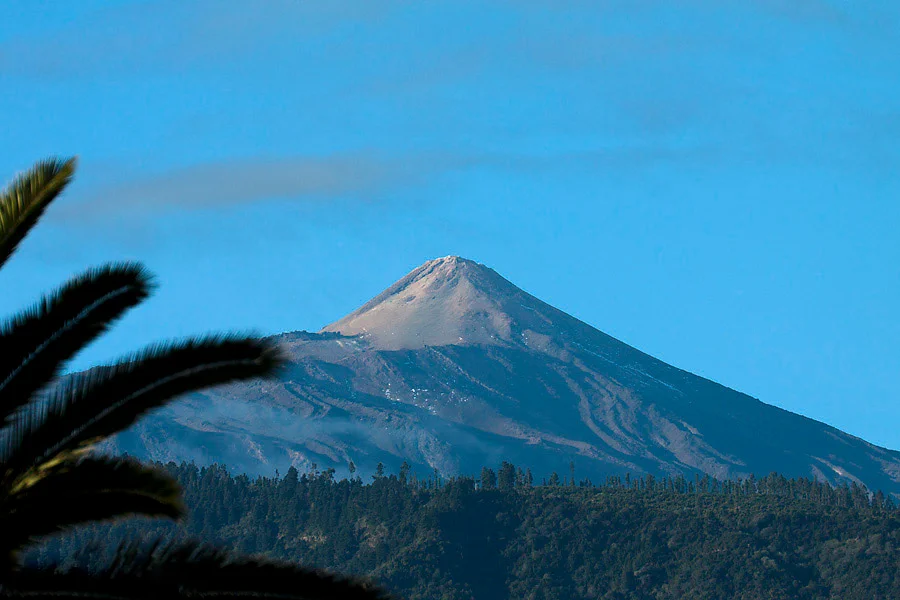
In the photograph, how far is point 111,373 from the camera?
629 inches

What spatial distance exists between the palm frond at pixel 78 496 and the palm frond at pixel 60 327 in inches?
37.2

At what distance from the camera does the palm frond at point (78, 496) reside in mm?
15180

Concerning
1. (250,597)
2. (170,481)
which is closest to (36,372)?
(170,481)

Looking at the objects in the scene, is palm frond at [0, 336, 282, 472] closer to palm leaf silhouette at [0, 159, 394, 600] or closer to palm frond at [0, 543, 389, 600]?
palm leaf silhouette at [0, 159, 394, 600]

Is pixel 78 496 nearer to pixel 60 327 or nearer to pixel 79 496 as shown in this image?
pixel 79 496

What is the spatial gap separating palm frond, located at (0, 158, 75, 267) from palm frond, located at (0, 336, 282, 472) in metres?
1.70

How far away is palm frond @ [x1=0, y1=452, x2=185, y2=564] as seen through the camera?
49.8ft

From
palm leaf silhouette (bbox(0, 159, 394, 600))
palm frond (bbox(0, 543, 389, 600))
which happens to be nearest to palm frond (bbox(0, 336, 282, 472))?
palm leaf silhouette (bbox(0, 159, 394, 600))

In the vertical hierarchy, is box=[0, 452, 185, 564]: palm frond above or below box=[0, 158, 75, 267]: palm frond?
below

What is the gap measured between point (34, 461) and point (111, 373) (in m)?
1.25

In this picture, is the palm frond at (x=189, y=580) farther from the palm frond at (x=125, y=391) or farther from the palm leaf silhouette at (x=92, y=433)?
the palm frond at (x=125, y=391)

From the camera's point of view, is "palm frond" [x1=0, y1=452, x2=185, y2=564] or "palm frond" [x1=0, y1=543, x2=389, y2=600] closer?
"palm frond" [x1=0, y1=543, x2=389, y2=600]

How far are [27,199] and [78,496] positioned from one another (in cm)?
323

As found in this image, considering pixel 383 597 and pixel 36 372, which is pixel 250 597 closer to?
pixel 383 597
